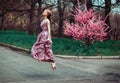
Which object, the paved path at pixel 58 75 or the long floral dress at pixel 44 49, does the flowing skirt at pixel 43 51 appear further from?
the paved path at pixel 58 75

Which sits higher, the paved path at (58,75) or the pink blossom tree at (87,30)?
the pink blossom tree at (87,30)

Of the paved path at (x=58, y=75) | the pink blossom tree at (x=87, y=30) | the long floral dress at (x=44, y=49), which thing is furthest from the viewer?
the pink blossom tree at (x=87, y=30)

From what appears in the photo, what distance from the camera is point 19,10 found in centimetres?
4753

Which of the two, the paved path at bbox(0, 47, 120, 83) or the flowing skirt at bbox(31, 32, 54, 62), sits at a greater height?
the flowing skirt at bbox(31, 32, 54, 62)

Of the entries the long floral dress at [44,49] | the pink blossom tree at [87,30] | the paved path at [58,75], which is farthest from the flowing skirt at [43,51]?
the pink blossom tree at [87,30]

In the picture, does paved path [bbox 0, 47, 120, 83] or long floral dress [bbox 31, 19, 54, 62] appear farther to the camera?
long floral dress [bbox 31, 19, 54, 62]

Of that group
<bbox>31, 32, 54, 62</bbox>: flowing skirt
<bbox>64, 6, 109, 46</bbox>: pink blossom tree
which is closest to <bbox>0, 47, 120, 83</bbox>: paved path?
Answer: <bbox>31, 32, 54, 62</bbox>: flowing skirt

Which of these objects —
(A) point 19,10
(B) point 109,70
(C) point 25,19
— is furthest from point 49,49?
(C) point 25,19

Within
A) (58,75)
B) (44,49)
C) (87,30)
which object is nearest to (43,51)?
(44,49)

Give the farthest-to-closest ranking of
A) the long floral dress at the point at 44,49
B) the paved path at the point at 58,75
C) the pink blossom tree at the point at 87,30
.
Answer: the pink blossom tree at the point at 87,30, the long floral dress at the point at 44,49, the paved path at the point at 58,75

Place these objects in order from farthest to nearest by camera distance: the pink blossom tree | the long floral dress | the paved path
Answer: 1. the pink blossom tree
2. the long floral dress
3. the paved path

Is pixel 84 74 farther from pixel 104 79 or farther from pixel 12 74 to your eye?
pixel 12 74

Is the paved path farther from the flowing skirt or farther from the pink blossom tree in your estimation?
the pink blossom tree

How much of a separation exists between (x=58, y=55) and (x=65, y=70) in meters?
6.10
